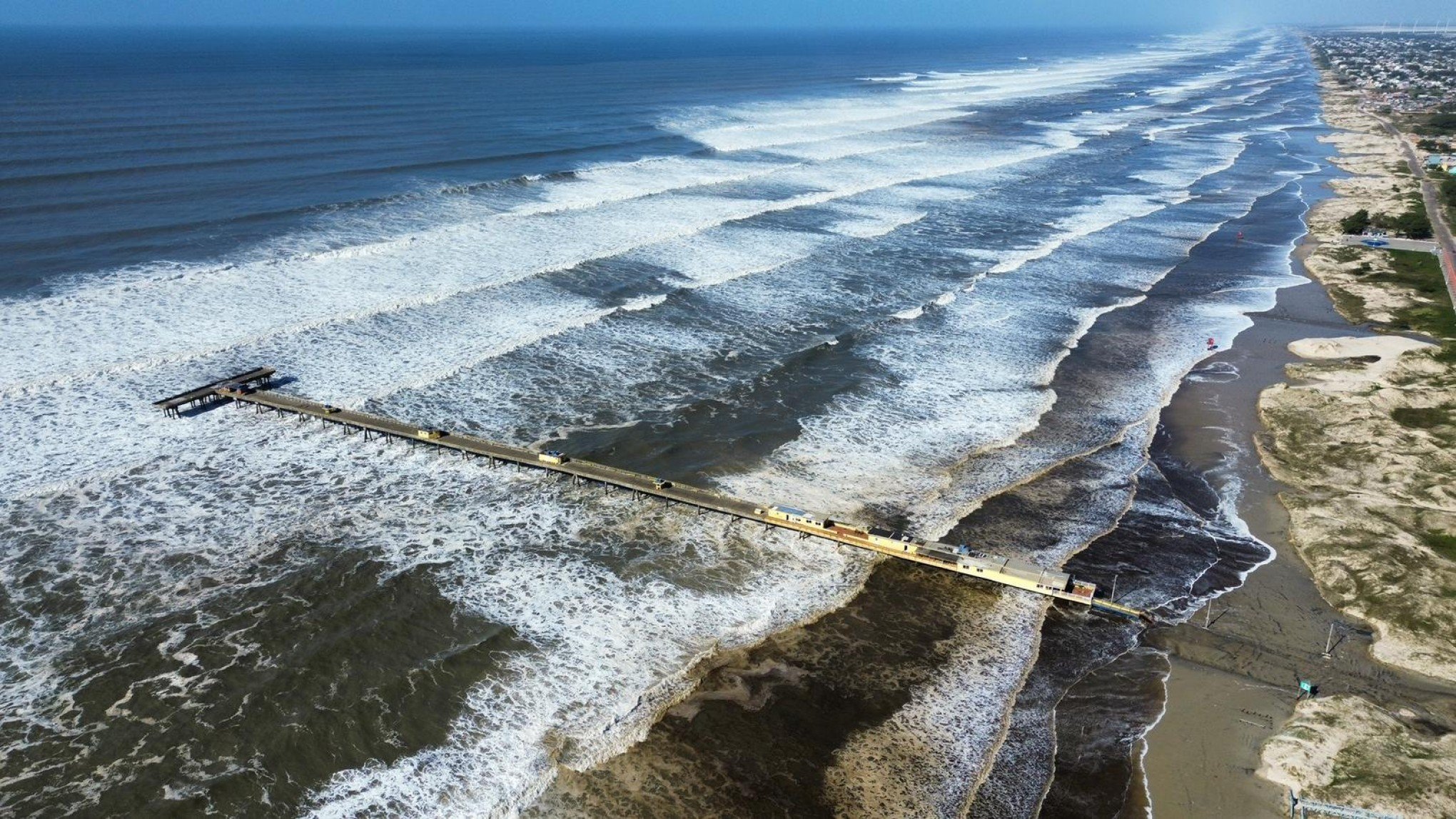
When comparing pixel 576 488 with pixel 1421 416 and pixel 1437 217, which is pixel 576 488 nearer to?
pixel 1421 416

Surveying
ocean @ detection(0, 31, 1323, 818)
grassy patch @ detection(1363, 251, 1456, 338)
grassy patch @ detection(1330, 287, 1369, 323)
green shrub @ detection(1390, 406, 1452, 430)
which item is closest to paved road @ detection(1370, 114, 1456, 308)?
grassy patch @ detection(1363, 251, 1456, 338)

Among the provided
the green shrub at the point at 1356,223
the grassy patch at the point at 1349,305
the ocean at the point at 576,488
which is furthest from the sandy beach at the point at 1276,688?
the green shrub at the point at 1356,223

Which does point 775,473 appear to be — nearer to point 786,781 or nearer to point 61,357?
point 786,781

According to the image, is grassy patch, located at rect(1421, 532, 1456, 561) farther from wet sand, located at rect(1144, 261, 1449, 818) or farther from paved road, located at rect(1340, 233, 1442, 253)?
paved road, located at rect(1340, 233, 1442, 253)

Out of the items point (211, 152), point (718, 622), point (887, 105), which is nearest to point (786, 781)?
point (718, 622)

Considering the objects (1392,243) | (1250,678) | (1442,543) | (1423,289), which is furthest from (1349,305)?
(1250,678)

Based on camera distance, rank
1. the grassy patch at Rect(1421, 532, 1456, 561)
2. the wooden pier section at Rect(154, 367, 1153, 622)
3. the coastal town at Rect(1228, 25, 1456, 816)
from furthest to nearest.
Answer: the grassy patch at Rect(1421, 532, 1456, 561) → the wooden pier section at Rect(154, 367, 1153, 622) → the coastal town at Rect(1228, 25, 1456, 816)
